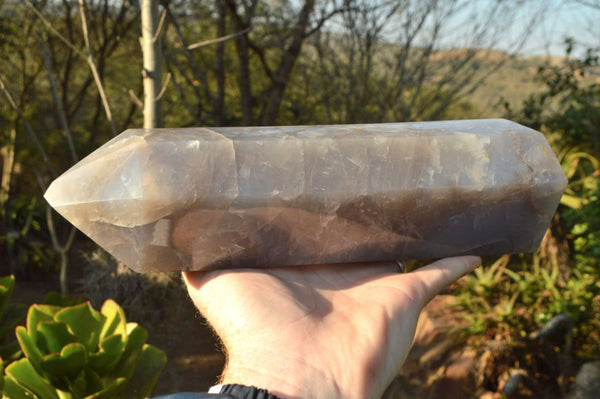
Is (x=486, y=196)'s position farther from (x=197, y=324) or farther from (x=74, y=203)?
(x=197, y=324)

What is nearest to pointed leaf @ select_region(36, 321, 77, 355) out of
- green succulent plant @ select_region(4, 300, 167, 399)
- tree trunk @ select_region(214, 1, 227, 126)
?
green succulent plant @ select_region(4, 300, 167, 399)

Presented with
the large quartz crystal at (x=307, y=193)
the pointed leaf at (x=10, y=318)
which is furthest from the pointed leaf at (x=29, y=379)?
the large quartz crystal at (x=307, y=193)

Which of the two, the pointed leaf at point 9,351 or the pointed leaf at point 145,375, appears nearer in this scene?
the pointed leaf at point 145,375

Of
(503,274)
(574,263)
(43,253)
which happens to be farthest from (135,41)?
(574,263)

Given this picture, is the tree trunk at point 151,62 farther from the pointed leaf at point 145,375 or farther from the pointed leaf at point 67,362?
the pointed leaf at point 67,362

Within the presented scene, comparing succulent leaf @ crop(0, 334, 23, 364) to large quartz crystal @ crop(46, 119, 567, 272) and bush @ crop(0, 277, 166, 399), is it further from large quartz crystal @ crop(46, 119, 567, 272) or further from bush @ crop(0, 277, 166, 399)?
large quartz crystal @ crop(46, 119, 567, 272)

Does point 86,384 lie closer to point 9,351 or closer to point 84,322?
point 84,322
